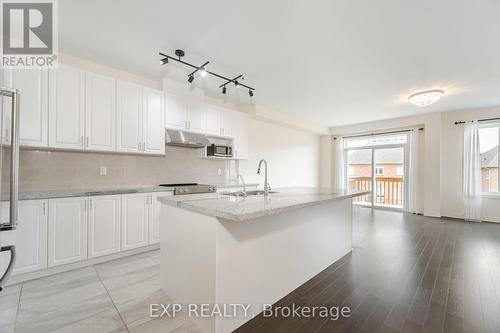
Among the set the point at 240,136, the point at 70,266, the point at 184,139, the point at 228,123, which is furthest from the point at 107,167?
the point at 240,136

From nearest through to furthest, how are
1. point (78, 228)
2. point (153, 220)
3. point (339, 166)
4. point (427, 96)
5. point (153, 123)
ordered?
point (78, 228) → point (153, 220) → point (153, 123) → point (427, 96) → point (339, 166)

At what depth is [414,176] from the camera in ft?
18.9

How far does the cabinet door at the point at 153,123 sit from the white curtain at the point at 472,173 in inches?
267

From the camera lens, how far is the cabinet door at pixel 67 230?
2.34 meters

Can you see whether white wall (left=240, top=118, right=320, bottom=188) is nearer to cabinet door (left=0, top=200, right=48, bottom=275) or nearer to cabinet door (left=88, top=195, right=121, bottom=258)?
cabinet door (left=88, top=195, right=121, bottom=258)

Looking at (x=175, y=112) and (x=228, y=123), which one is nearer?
(x=175, y=112)

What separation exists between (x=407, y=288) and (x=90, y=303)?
9.90 feet

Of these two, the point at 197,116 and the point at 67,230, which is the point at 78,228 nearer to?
the point at 67,230

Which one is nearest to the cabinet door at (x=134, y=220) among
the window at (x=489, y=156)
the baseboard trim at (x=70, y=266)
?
the baseboard trim at (x=70, y=266)

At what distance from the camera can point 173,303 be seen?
1.88 metres

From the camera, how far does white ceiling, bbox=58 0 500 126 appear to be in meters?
2.06

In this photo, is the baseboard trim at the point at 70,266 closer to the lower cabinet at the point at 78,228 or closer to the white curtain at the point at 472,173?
the lower cabinet at the point at 78,228

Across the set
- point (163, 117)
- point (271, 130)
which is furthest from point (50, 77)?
point (271, 130)

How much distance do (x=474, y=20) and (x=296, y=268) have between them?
10.2 feet
